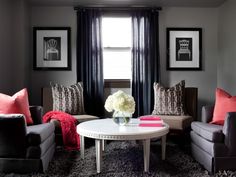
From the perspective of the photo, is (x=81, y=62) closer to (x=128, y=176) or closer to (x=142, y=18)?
(x=142, y=18)

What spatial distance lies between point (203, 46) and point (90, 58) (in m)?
2.06

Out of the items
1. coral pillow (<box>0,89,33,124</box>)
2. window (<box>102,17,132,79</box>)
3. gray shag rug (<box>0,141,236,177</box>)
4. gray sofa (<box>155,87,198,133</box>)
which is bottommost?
gray shag rug (<box>0,141,236,177</box>)

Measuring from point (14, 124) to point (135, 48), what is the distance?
9.14 feet

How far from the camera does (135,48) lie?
5.00 meters

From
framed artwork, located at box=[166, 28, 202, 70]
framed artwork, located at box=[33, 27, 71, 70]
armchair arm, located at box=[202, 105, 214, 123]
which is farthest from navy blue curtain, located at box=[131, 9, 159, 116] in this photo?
armchair arm, located at box=[202, 105, 214, 123]

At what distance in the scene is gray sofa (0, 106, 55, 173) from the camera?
277 cm

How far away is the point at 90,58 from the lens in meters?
4.98

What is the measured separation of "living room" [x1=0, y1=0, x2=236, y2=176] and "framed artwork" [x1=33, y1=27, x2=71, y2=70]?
89 mm

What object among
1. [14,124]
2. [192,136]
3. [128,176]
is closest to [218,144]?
[192,136]

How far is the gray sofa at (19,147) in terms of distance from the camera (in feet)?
9.10

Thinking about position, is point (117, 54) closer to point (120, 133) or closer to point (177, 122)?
point (177, 122)

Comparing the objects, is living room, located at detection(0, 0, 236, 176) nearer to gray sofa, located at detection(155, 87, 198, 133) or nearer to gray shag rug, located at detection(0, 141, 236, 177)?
gray sofa, located at detection(155, 87, 198, 133)

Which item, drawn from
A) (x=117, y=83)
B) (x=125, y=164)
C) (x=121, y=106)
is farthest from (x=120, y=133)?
(x=117, y=83)

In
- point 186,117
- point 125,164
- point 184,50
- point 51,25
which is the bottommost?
point 125,164
